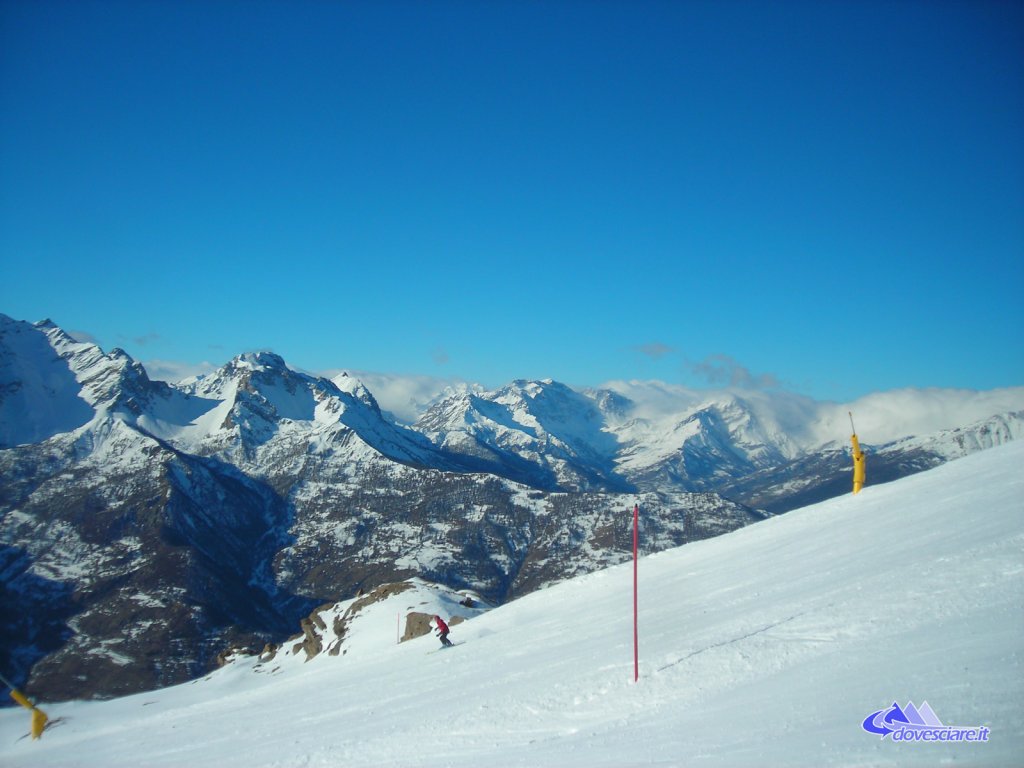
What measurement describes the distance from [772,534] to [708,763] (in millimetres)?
21927

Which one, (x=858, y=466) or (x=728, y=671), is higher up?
(x=858, y=466)

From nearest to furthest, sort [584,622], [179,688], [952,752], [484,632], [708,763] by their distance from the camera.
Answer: [952,752]
[708,763]
[584,622]
[484,632]
[179,688]

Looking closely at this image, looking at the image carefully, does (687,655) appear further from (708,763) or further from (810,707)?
(708,763)

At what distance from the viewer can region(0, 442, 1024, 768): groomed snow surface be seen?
475 inches

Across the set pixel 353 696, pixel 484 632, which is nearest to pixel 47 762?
pixel 353 696

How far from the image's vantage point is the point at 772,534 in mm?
31453

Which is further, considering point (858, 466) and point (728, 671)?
point (858, 466)

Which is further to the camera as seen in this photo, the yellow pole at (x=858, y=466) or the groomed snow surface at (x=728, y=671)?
the yellow pole at (x=858, y=466)

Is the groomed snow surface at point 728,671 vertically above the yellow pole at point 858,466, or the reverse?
the yellow pole at point 858,466

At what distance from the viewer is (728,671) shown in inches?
623

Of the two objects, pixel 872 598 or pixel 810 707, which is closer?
pixel 810 707

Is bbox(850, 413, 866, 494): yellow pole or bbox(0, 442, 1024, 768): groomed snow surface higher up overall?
bbox(850, 413, 866, 494): yellow pole

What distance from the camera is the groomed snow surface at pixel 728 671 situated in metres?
12.1

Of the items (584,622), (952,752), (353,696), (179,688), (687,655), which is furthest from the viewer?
(179,688)
